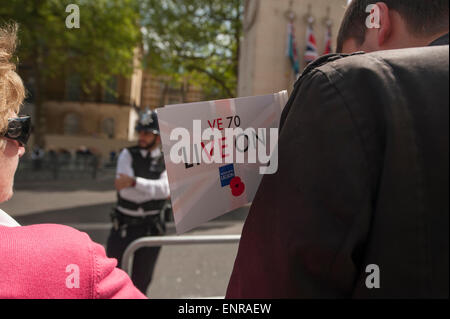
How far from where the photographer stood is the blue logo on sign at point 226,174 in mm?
1064

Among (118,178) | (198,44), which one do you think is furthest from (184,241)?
(198,44)

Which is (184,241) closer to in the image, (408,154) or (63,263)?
(63,263)

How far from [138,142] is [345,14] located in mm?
2871

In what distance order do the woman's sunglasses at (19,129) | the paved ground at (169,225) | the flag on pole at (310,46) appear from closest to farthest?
1. the woman's sunglasses at (19,129)
2. the flag on pole at (310,46)
3. the paved ground at (169,225)

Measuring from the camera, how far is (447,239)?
66cm

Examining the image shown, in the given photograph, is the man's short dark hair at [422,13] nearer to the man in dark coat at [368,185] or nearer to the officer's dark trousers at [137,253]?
the man in dark coat at [368,185]

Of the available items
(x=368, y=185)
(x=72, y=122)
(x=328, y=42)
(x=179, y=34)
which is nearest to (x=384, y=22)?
(x=368, y=185)

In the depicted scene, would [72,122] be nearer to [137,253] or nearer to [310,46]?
[137,253]

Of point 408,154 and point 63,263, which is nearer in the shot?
point 408,154

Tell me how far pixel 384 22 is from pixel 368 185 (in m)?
0.42

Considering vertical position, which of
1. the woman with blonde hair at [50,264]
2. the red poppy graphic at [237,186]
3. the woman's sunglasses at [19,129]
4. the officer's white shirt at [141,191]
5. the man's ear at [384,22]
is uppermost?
the man's ear at [384,22]

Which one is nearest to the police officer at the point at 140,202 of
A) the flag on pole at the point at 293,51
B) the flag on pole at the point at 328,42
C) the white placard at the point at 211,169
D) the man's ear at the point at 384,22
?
the flag on pole at the point at 293,51

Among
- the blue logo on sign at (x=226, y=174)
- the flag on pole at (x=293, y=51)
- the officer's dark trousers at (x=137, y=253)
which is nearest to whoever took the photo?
the blue logo on sign at (x=226, y=174)

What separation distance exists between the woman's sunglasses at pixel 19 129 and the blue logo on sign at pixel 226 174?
0.68 m
